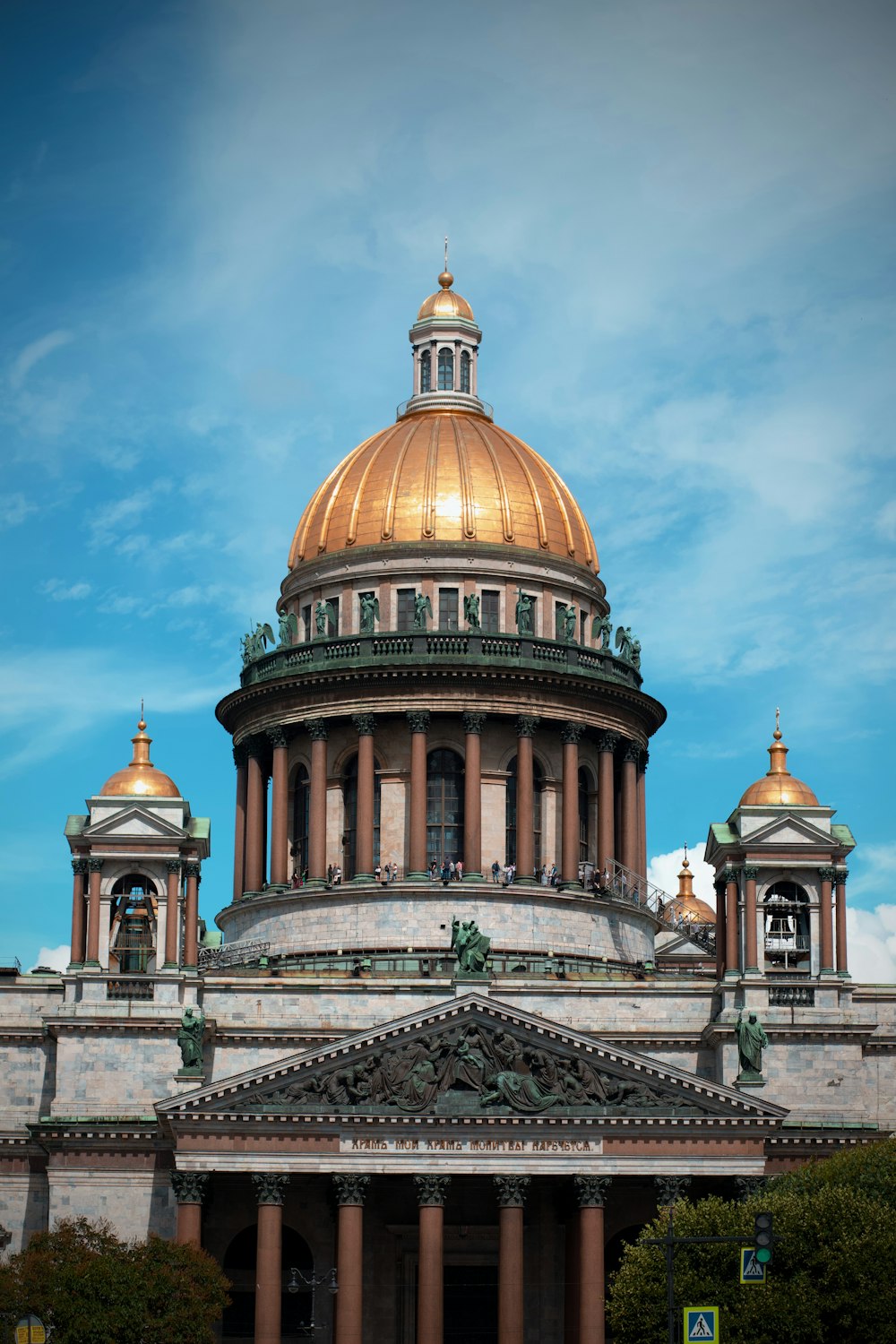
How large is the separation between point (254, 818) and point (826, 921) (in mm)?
23425

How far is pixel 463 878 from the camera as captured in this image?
4173 inches

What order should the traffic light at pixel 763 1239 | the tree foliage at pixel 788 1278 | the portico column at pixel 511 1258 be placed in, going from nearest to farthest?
1. the traffic light at pixel 763 1239
2. the tree foliage at pixel 788 1278
3. the portico column at pixel 511 1258

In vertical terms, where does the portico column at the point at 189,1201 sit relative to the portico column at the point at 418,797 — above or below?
below

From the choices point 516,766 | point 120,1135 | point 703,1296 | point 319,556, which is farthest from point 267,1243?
point 319,556

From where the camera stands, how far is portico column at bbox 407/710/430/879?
106500mm

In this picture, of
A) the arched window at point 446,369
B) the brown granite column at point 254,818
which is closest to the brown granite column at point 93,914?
the brown granite column at point 254,818

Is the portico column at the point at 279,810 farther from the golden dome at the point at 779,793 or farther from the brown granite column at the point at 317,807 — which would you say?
the golden dome at the point at 779,793

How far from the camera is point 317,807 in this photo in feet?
355

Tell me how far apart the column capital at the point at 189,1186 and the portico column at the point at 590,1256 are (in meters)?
11.3

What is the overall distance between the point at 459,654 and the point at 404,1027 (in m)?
20.2

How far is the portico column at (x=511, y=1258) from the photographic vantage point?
89812 mm

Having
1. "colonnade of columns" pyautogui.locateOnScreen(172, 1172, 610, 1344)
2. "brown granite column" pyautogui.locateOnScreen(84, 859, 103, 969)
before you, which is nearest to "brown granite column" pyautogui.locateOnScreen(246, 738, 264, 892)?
"brown granite column" pyautogui.locateOnScreen(84, 859, 103, 969)

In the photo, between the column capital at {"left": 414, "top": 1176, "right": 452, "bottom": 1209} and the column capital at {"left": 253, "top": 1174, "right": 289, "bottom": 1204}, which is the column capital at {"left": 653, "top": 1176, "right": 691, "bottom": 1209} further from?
the column capital at {"left": 253, "top": 1174, "right": 289, "bottom": 1204}

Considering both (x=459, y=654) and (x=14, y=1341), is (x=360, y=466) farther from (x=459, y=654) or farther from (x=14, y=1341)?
(x=14, y=1341)
